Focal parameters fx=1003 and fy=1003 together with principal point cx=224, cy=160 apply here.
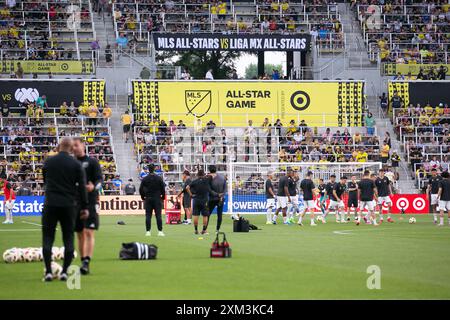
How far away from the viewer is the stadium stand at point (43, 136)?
5309cm

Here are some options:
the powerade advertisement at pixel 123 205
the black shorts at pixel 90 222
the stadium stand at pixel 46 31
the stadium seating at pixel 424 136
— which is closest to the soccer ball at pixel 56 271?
the black shorts at pixel 90 222

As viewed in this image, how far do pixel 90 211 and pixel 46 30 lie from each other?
4640cm

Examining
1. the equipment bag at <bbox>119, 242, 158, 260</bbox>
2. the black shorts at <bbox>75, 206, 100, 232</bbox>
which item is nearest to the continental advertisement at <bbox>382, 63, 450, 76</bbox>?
the equipment bag at <bbox>119, 242, 158, 260</bbox>

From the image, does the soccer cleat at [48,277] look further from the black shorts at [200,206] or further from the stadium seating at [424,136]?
the stadium seating at [424,136]

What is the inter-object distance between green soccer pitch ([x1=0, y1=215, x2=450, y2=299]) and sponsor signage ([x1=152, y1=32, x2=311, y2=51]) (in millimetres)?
32857

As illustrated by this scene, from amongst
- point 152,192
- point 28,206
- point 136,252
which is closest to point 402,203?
point 28,206

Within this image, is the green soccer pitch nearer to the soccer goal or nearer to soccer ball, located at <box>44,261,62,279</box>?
soccer ball, located at <box>44,261,62,279</box>

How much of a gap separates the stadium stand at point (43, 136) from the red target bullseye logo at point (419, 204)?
1560 centimetres

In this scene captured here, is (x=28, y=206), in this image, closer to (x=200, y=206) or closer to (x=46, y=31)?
(x=46, y=31)

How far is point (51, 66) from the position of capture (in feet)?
199

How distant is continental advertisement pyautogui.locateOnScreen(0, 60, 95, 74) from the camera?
6016 cm

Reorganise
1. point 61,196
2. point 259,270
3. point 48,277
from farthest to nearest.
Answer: point 259,270 < point 48,277 < point 61,196
